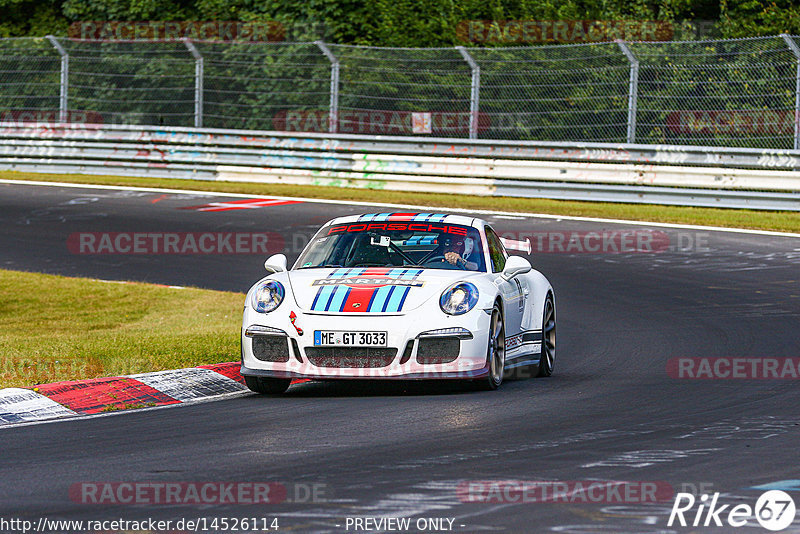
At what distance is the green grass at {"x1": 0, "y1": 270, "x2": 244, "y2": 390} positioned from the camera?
9.58 metres

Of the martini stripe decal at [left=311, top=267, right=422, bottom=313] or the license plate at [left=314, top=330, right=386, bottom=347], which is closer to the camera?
the license plate at [left=314, top=330, right=386, bottom=347]

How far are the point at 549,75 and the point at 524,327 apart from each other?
1317 centimetres

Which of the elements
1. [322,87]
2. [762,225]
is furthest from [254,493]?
[322,87]

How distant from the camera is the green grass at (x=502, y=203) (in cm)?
1975

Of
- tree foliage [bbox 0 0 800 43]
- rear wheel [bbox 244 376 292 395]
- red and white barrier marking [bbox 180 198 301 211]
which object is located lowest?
red and white barrier marking [bbox 180 198 301 211]

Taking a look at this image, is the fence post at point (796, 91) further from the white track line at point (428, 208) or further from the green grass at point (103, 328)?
the green grass at point (103, 328)
